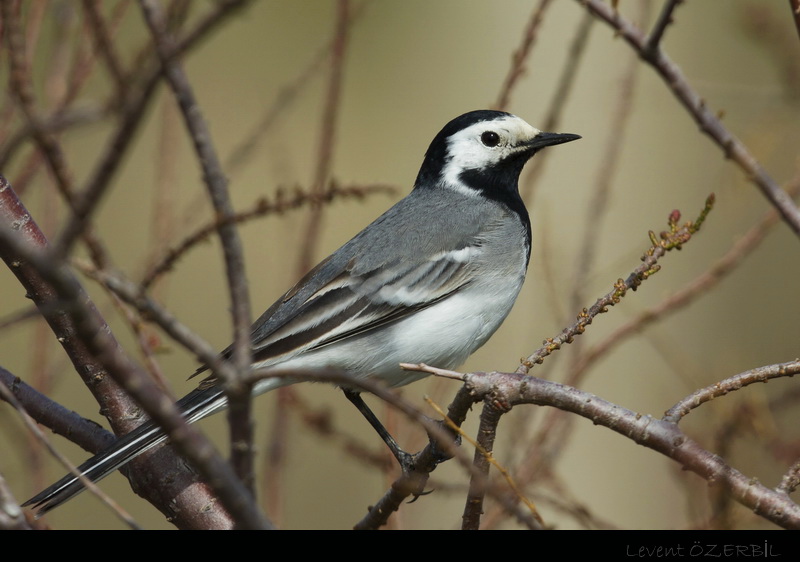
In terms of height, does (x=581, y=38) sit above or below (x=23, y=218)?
below

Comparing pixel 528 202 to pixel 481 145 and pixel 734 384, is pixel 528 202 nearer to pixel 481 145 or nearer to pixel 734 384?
pixel 481 145

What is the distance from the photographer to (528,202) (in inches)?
127

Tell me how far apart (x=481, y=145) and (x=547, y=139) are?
0.29m

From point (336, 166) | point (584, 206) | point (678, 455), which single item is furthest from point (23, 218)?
point (336, 166)

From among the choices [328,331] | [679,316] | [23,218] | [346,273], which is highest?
[23,218]

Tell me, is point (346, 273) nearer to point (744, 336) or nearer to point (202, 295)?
point (744, 336)

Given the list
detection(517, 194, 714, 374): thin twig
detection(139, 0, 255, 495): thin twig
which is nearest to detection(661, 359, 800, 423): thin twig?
detection(517, 194, 714, 374): thin twig

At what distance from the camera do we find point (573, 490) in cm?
537

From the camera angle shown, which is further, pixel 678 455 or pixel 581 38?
pixel 581 38

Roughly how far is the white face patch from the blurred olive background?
0.82 feet

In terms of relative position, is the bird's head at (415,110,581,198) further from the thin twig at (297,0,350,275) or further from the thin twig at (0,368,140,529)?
the thin twig at (0,368,140,529)

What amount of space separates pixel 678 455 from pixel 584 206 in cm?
386

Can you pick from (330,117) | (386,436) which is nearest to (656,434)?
(330,117)

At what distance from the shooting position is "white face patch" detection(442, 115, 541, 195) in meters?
3.80
